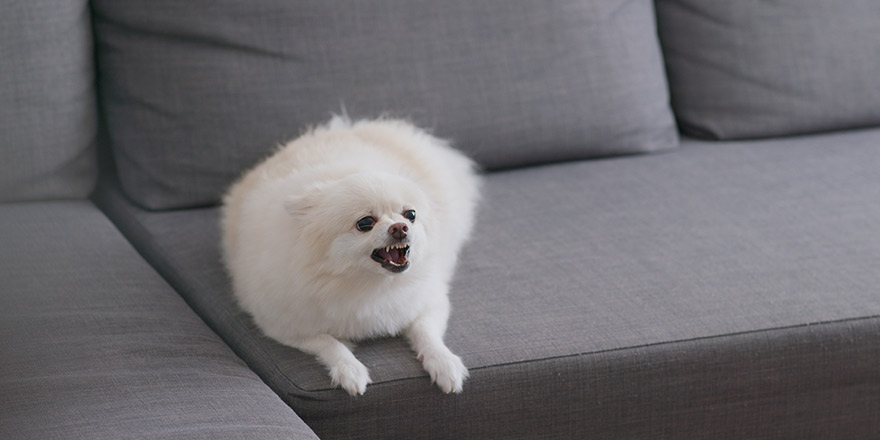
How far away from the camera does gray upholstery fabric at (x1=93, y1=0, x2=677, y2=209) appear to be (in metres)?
1.75

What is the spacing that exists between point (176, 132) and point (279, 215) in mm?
514

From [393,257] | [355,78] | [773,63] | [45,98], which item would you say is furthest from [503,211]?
[45,98]

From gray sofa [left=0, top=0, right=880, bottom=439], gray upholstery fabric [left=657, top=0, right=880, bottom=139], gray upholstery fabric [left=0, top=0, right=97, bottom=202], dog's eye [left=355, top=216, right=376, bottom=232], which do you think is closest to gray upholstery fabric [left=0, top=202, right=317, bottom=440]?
gray sofa [left=0, top=0, right=880, bottom=439]

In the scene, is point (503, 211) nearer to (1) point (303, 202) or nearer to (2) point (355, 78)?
(2) point (355, 78)

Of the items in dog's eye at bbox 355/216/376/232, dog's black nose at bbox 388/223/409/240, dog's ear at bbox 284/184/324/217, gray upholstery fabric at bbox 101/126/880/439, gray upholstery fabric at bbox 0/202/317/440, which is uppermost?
dog's ear at bbox 284/184/324/217

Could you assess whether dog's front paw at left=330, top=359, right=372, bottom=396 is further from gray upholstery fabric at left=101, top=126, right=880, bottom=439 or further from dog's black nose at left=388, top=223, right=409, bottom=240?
dog's black nose at left=388, top=223, right=409, bottom=240

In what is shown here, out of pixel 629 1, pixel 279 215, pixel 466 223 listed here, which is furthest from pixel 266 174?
pixel 629 1

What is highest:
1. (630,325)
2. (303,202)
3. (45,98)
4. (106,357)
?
(45,98)

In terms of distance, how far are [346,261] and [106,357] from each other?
34cm

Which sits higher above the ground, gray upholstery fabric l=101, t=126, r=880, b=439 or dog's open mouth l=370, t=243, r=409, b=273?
dog's open mouth l=370, t=243, r=409, b=273

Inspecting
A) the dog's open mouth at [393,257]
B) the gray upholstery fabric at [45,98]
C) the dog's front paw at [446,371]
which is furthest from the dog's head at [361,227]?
the gray upholstery fabric at [45,98]

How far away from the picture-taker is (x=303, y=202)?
1277 mm

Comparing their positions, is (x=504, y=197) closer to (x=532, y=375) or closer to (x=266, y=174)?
(x=266, y=174)

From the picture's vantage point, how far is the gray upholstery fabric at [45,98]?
5.45 ft
